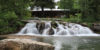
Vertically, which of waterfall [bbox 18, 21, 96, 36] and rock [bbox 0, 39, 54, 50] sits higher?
rock [bbox 0, 39, 54, 50]

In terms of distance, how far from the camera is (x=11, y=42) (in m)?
8.73

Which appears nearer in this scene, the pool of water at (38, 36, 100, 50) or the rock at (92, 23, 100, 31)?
the pool of water at (38, 36, 100, 50)

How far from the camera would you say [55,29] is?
27.8 m

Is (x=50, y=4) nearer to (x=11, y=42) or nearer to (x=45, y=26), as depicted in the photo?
(x=45, y=26)

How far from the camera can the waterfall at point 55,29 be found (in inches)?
1068

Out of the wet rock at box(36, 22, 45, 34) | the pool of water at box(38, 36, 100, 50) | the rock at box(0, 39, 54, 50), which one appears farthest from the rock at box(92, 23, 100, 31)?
the rock at box(0, 39, 54, 50)

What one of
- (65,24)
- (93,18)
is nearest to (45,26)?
(65,24)

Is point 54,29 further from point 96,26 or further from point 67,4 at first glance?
point 67,4

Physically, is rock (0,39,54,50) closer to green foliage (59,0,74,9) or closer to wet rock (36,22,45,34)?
wet rock (36,22,45,34)

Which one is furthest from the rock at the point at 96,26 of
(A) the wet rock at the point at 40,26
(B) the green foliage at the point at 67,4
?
(B) the green foliage at the point at 67,4

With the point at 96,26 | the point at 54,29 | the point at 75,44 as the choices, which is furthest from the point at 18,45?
the point at 96,26

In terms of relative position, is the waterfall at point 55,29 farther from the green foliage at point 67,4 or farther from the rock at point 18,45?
the rock at point 18,45

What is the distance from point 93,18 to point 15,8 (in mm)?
10097

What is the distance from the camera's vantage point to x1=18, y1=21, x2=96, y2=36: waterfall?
89.0ft
